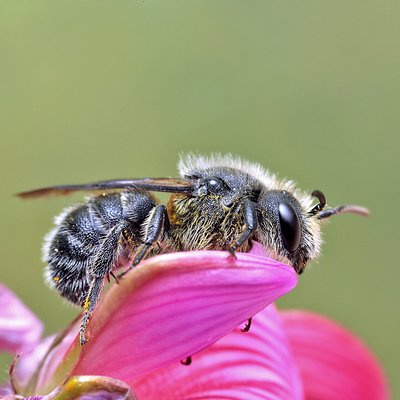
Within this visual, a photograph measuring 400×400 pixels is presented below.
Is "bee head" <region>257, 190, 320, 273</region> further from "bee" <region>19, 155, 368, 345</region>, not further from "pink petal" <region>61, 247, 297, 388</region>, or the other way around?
"pink petal" <region>61, 247, 297, 388</region>

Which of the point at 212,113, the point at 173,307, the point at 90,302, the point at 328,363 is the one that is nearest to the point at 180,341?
the point at 173,307

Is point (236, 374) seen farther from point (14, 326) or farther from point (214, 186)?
point (14, 326)

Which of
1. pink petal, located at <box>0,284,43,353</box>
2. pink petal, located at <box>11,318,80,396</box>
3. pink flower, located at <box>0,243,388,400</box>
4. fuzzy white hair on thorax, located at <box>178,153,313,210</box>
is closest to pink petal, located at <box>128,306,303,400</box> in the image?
pink flower, located at <box>0,243,388,400</box>

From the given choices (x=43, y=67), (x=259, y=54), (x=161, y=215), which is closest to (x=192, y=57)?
(x=259, y=54)

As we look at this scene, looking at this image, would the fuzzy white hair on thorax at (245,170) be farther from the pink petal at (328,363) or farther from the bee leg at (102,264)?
the pink petal at (328,363)

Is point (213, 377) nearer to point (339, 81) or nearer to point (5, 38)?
point (5, 38)
